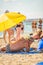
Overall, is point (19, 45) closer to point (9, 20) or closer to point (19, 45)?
point (19, 45)

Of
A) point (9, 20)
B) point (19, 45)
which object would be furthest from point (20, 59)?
point (9, 20)

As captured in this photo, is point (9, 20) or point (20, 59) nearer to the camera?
point (20, 59)

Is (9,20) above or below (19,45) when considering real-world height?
above

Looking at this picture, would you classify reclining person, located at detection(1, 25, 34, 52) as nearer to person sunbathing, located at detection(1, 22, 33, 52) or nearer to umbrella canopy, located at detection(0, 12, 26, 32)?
person sunbathing, located at detection(1, 22, 33, 52)

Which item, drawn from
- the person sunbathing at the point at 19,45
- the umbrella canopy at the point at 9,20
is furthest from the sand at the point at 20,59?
the umbrella canopy at the point at 9,20

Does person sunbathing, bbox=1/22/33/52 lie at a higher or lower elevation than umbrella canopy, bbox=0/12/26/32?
lower

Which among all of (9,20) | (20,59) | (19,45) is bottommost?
(20,59)

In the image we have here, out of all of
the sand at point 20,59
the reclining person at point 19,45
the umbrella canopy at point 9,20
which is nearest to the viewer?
the sand at point 20,59

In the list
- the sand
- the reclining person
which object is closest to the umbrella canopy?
the reclining person

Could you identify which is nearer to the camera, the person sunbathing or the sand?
the sand

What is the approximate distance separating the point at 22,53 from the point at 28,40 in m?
0.29

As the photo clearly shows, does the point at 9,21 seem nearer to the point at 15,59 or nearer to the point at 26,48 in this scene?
the point at 26,48

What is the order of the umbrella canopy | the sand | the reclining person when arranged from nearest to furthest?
the sand < the reclining person < the umbrella canopy

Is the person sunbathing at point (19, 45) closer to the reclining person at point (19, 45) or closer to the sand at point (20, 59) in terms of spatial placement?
the reclining person at point (19, 45)
